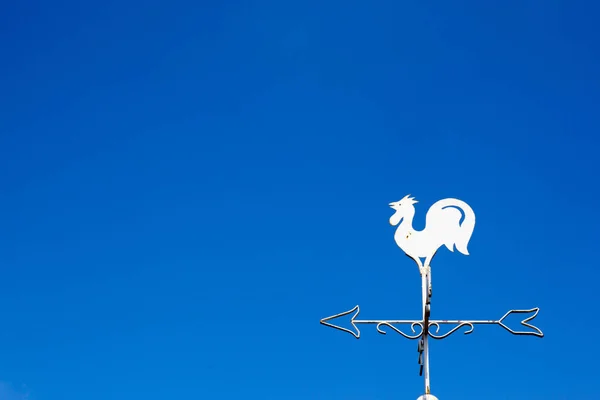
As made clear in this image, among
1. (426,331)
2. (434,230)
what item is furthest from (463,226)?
(426,331)

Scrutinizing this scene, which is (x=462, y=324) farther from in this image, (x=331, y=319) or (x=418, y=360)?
(x=331, y=319)

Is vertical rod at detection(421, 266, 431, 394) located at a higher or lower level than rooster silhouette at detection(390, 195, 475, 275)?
lower

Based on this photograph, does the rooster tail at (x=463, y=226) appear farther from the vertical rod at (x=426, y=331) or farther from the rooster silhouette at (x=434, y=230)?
the vertical rod at (x=426, y=331)

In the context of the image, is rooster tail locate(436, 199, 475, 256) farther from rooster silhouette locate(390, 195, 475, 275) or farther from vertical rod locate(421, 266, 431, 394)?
vertical rod locate(421, 266, 431, 394)

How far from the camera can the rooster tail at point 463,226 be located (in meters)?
5.92

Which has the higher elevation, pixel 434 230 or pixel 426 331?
pixel 434 230

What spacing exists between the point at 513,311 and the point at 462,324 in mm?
537

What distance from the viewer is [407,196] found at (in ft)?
20.9

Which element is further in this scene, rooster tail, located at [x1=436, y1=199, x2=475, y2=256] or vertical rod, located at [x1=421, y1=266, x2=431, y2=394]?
rooster tail, located at [x1=436, y1=199, x2=475, y2=256]

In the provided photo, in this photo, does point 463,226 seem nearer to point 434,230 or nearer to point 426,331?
point 434,230

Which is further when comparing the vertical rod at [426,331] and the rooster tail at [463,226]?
the rooster tail at [463,226]

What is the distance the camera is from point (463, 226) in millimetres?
5934

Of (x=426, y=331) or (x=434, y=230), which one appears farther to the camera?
(x=434, y=230)

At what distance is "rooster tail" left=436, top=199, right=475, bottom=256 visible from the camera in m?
5.92
